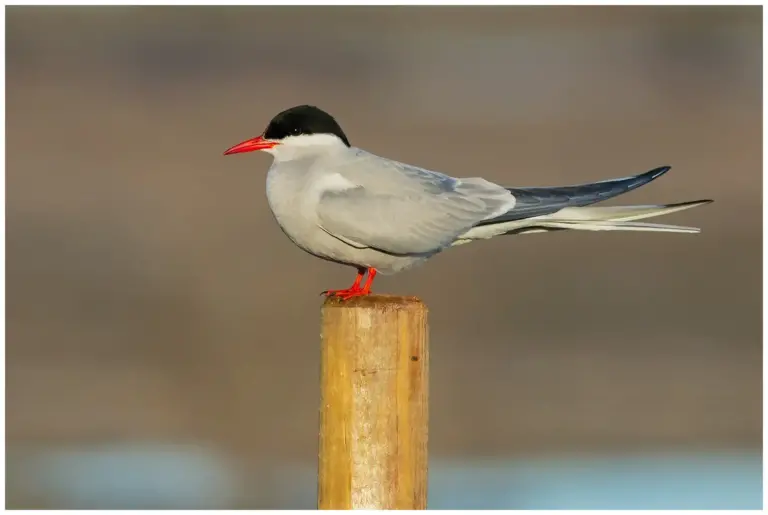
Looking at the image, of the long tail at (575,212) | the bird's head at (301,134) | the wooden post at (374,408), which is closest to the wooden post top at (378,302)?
the wooden post at (374,408)

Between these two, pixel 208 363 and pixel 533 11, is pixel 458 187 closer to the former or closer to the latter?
pixel 208 363

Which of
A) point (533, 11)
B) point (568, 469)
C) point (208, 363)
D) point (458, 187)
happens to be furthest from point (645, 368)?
point (533, 11)

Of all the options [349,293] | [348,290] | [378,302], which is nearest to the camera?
[378,302]

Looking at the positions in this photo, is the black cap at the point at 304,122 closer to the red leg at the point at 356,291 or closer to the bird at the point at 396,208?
the bird at the point at 396,208

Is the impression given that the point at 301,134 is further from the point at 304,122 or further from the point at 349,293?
the point at 349,293

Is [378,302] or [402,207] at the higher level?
[402,207]

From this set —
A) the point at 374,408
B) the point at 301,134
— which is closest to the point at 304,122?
the point at 301,134
